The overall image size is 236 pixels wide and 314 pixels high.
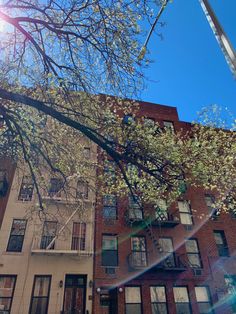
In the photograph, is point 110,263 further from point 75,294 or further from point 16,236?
point 16,236

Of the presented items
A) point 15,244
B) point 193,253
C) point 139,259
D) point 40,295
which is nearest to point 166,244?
point 193,253

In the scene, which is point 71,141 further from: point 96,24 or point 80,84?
point 96,24

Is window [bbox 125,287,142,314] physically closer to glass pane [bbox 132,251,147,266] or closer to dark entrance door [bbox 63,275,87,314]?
glass pane [bbox 132,251,147,266]

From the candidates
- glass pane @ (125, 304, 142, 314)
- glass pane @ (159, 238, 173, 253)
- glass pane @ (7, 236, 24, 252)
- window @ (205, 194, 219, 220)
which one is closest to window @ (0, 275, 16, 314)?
glass pane @ (7, 236, 24, 252)

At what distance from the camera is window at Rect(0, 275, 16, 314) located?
11.4 meters

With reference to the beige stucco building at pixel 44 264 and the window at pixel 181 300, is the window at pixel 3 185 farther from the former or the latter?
the window at pixel 181 300

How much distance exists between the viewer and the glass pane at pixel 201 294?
1365 centimetres

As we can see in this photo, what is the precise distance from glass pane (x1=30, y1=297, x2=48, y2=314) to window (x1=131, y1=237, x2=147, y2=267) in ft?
16.9

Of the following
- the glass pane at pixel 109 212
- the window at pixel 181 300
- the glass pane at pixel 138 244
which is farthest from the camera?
the glass pane at pixel 109 212

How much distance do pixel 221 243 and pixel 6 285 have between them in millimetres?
13464

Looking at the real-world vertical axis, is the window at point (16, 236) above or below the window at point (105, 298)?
above

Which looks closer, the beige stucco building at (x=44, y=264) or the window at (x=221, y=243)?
the beige stucco building at (x=44, y=264)

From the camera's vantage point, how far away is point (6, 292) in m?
11.7

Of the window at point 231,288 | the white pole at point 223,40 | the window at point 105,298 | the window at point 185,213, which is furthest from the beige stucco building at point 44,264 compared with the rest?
the white pole at point 223,40
